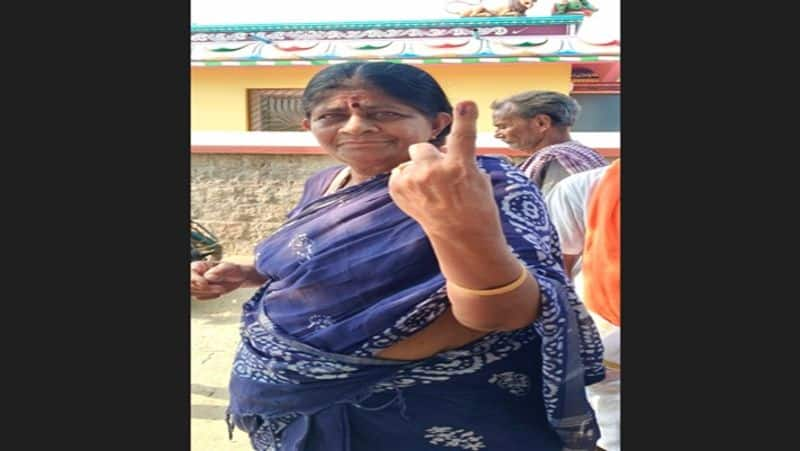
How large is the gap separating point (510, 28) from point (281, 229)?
82cm

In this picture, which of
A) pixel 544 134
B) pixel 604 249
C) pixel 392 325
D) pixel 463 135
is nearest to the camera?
pixel 463 135

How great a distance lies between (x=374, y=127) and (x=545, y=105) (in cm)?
60

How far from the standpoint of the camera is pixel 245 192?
2012mm

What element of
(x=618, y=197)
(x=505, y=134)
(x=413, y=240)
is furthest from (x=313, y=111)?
(x=618, y=197)

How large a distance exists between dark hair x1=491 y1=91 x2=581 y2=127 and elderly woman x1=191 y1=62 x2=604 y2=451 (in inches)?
14.5

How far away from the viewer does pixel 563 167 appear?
190 cm

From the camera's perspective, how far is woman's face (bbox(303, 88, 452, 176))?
1.40 metres

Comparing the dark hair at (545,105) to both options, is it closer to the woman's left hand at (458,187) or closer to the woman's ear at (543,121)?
the woman's ear at (543,121)

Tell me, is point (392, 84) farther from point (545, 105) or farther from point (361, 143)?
point (545, 105)

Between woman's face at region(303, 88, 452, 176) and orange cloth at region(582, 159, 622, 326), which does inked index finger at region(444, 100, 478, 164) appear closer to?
woman's face at region(303, 88, 452, 176)

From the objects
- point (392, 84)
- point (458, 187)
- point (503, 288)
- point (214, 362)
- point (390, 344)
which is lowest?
point (214, 362)

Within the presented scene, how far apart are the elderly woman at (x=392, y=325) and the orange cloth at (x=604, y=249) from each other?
37 cm

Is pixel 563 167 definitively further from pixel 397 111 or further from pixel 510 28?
pixel 397 111

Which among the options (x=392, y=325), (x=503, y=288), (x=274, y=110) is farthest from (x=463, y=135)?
(x=274, y=110)
